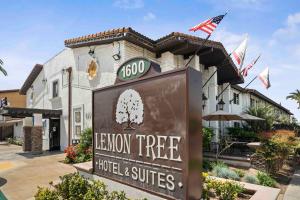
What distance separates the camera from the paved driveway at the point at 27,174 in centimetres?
797

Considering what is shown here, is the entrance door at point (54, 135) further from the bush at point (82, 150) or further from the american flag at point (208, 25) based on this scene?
the american flag at point (208, 25)

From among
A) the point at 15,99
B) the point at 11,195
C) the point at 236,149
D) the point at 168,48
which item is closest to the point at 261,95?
the point at 236,149

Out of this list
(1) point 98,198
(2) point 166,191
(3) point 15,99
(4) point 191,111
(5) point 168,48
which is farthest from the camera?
(3) point 15,99

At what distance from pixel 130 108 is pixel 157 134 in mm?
798

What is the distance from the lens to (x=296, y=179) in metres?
10.6

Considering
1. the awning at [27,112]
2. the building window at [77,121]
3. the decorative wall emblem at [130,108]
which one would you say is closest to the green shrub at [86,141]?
the building window at [77,121]

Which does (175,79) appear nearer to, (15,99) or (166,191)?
(166,191)

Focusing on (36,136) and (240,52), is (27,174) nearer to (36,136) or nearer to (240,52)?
(36,136)

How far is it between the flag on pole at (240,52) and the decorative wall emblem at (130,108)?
39.0ft

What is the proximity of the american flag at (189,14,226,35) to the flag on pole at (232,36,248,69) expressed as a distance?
185 inches

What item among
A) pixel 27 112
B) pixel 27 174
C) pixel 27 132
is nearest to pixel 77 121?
pixel 27 112

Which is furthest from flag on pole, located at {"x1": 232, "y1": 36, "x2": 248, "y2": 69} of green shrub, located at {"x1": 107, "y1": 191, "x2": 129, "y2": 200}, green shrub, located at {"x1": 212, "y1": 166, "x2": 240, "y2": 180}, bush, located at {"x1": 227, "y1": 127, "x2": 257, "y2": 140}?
green shrub, located at {"x1": 107, "y1": 191, "x2": 129, "y2": 200}

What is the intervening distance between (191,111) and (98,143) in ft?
8.36

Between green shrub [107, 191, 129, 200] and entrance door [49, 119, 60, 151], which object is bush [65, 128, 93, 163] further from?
green shrub [107, 191, 129, 200]
